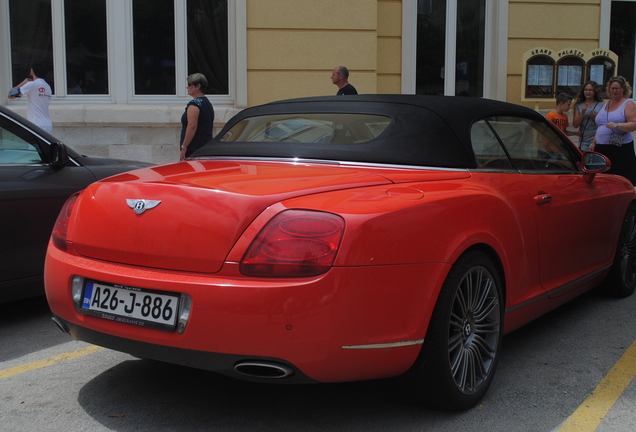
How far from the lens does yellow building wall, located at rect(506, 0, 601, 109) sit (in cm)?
1131

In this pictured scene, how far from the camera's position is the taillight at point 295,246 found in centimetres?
246

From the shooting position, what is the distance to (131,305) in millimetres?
2658

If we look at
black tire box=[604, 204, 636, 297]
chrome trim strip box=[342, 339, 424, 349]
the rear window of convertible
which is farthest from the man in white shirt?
chrome trim strip box=[342, 339, 424, 349]

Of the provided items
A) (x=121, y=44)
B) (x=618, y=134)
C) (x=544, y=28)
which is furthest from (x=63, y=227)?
(x=544, y=28)

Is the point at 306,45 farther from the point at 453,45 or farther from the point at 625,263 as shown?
the point at 625,263

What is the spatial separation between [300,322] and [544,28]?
404 inches

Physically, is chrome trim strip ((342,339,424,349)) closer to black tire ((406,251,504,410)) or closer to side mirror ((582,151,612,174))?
black tire ((406,251,504,410))

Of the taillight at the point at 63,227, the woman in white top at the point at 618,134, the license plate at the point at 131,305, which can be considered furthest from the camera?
the woman in white top at the point at 618,134

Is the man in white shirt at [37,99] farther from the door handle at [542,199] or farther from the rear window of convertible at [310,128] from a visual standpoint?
the door handle at [542,199]

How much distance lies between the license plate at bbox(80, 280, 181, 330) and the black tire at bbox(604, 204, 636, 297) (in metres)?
3.47

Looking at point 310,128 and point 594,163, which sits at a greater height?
point 310,128

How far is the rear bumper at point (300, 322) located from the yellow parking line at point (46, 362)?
1.10 metres

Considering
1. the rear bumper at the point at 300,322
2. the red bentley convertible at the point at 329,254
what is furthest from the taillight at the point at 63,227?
the rear bumper at the point at 300,322

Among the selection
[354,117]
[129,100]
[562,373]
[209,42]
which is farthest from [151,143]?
[562,373]
